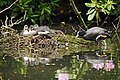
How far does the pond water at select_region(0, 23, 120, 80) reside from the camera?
13.4 ft

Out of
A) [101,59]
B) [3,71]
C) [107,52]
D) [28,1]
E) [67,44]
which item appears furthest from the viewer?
[28,1]

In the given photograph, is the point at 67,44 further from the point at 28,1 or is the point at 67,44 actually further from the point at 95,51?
the point at 28,1

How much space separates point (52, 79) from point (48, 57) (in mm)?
886

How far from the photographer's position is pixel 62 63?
456cm

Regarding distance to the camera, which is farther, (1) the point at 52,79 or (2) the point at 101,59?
(2) the point at 101,59

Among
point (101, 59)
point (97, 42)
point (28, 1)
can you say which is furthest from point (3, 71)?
point (28, 1)

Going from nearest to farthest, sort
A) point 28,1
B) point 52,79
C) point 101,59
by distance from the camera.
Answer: point 52,79, point 101,59, point 28,1

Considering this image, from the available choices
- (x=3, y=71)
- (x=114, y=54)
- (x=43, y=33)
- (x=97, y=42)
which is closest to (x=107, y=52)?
(x=114, y=54)

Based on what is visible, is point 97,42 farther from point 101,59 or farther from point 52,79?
point 52,79

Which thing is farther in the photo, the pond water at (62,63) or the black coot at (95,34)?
the black coot at (95,34)

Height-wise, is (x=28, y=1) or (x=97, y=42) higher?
(x=28, y=1)

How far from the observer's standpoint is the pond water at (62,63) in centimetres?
409

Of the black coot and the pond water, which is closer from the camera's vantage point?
the pond water

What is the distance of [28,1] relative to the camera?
6527mm
